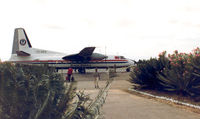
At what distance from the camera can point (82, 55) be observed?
25859mm

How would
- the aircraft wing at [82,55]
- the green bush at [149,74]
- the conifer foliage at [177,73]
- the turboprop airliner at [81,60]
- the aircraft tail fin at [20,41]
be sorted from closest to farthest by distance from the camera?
the conifer foliage at [177,73] < the green bush at [149,74] < the aircraft wing at [82,55] < the turboprop airliner at [81,60] < the aircraft tail fin at [20,41]

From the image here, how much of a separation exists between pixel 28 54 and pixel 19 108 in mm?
28944

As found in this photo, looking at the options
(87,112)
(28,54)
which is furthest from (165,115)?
(28,54)

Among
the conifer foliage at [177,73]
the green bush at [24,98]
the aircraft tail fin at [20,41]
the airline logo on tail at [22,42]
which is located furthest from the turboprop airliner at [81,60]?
the green bush at [24,98]

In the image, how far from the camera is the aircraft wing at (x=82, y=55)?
25.0 meters

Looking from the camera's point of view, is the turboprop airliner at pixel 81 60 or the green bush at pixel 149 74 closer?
the green bush at pixel 149 74

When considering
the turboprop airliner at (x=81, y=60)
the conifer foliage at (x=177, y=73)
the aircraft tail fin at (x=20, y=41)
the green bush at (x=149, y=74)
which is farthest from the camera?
the aircraft tail fin at (x=20, y=41)

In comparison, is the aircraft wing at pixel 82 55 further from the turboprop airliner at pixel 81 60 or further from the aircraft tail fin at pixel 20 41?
the aircraft tail fin at pixel 20 41

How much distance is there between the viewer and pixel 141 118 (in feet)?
17.1

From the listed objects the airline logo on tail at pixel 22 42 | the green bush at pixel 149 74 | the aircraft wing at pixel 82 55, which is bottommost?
the green bush at pixel 149 74

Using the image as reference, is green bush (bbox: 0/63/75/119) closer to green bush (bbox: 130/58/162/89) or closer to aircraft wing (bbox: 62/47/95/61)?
green bush (bbox: 130/58/162/89)

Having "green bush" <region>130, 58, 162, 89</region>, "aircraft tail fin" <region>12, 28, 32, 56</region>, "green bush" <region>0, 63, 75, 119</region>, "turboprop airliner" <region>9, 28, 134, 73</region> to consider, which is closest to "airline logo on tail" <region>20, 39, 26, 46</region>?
"aircraft tail fin" <region>12, 28, 32, 56</region>

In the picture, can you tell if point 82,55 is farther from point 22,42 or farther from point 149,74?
point 149,74

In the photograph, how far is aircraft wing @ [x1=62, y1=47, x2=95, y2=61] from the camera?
82.0 ft
